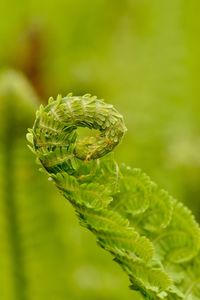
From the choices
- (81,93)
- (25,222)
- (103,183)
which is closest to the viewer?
(103,183)

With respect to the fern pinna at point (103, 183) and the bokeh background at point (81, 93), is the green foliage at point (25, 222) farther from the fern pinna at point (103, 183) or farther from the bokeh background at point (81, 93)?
the fern pinna at point (103, 183)

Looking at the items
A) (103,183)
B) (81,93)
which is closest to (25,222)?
(103,183)

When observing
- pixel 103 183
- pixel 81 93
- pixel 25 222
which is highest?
pixel 81 93

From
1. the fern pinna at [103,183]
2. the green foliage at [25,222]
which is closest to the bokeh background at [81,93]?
the green foliage at [25,222]

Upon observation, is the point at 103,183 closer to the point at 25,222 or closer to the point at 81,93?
the point at 25,222

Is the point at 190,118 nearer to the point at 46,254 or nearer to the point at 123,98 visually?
the point at 123,98

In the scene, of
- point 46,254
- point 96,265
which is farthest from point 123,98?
point 46,254

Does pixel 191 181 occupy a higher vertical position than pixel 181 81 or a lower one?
lower
